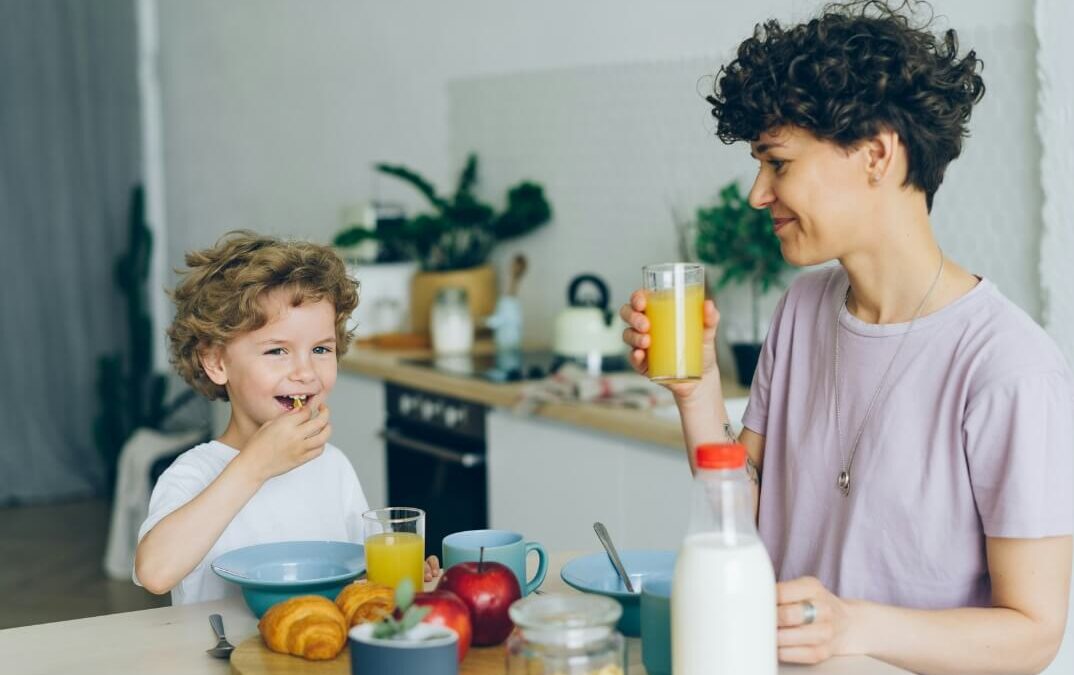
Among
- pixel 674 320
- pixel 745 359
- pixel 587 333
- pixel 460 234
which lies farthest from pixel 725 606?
pixel 460 234

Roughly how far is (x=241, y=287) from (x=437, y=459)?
1.82 m

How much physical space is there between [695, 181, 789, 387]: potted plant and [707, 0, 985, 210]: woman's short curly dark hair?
1.49 m

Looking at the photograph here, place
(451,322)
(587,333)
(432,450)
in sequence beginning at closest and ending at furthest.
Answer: (587,333) → (432,450) → (451,322)

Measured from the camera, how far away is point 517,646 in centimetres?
115

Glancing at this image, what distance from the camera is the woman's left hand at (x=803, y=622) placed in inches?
52.1

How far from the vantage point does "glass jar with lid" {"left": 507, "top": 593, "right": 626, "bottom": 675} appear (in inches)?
44.3

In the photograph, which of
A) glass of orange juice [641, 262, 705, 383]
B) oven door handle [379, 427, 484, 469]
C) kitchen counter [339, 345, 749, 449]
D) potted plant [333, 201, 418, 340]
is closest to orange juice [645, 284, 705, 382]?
glass of orange juice [641, 262, 705, 383]

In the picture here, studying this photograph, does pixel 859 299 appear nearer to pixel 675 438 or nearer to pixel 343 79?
pixel 675 438

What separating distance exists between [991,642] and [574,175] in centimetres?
269

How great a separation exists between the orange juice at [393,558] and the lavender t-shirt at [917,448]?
553 mm

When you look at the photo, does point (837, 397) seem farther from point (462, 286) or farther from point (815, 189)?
point (462, 286)

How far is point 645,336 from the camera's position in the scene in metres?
1.67

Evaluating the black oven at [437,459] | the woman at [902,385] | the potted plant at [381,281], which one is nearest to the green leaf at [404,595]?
the woman at [902,385]

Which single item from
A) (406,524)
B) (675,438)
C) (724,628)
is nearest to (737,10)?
(675,438)
